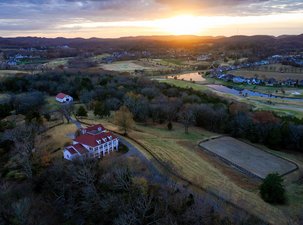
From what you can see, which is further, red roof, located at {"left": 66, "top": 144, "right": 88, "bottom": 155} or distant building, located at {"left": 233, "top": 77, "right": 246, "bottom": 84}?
distant building, located at {"left": 233, "top": 77, "right": 246, "bottom": 84}

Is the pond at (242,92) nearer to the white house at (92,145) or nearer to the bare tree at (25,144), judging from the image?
the white house at (92,145)

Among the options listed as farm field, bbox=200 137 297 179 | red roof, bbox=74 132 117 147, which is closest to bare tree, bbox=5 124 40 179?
red roof, bbox=74 132 117 147

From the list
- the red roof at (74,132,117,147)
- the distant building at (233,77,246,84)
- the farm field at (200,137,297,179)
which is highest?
the red roof at (74,132,117,147)

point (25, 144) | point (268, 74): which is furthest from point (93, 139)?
point (268, 74)

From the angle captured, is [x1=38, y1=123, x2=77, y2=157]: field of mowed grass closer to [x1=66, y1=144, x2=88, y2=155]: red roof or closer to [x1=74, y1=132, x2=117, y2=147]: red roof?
[x1=66, y1=144, x2=88, y2=155]: red roof

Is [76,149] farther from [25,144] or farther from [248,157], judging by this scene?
[248,157]
